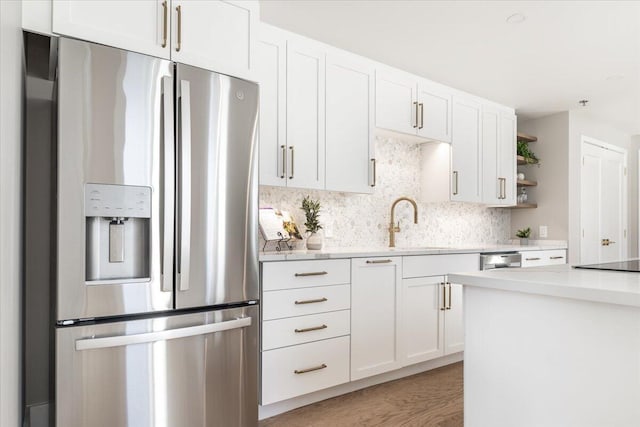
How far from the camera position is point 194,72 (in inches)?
72.5

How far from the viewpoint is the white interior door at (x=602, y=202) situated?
4.89 metres

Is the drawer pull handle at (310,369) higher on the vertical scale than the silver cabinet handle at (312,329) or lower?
lower

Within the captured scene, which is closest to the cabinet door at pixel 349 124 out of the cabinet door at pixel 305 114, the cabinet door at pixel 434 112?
the cabinet door at pixel 305 114

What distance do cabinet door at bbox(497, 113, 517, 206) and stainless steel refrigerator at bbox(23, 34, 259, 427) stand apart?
330 centimetres

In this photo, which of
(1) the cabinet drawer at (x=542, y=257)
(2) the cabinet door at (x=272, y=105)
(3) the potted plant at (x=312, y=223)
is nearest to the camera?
(2) the cabinet door at (x=272, y=105)

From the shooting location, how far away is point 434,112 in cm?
368

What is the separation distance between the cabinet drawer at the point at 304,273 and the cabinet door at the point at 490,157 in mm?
2273

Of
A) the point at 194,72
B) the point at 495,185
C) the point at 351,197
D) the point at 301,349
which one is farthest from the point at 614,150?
the point at 194,72

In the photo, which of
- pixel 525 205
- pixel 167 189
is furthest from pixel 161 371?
pixel 525 205

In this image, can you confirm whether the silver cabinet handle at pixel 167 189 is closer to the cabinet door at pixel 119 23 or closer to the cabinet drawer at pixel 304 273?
the cabinet door at pixel 119 23

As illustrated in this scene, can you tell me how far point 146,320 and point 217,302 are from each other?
0.32 meters

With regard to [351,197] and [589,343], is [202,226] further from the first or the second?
[351,197]

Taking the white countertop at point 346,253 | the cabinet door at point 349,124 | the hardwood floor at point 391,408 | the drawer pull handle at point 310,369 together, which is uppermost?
the cabinet door at point 349,124

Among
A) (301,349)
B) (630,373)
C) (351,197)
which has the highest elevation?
(351,197)
